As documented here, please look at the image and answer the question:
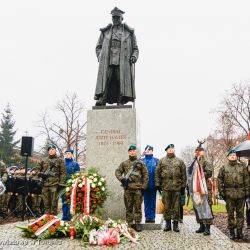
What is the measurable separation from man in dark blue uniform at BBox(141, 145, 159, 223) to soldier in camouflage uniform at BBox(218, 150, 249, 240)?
1.82 metres

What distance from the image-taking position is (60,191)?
834 centimetres

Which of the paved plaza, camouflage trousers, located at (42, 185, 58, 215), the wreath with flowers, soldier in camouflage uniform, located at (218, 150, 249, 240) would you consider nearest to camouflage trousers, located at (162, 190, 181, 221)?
the paved plaza

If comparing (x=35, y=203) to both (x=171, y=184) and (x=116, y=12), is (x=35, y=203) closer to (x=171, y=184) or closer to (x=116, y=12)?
(x=171, y=184)

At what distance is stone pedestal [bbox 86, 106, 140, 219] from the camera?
8844mm

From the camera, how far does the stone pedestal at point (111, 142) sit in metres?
8.84

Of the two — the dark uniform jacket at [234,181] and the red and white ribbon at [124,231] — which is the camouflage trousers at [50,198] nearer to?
the red and white ribbon at [124,231]

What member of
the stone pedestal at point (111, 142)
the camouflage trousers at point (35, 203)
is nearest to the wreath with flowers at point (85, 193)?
the stone pedestal at point (111, 142)

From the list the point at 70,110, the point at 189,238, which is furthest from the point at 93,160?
the point at 70,110

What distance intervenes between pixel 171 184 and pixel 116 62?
4.20m

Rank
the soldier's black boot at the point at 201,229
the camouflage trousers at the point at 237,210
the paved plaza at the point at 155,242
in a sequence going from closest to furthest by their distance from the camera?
the paved plaza at the point at 155,242 → the camouflage trousers at the point at 237,210 → the soldier's black boot at the point at 201,229

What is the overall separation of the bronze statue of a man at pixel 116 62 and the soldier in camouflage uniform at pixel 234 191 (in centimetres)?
388

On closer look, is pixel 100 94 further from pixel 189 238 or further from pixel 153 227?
pixel 189 238

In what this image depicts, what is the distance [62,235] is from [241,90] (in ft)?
99.3

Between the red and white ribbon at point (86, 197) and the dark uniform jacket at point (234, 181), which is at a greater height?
the dark uniform jacket at point (234, 181)
